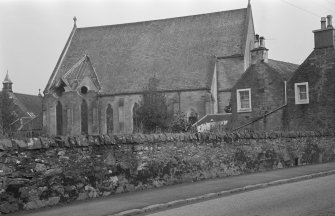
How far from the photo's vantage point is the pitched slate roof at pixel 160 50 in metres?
54.6

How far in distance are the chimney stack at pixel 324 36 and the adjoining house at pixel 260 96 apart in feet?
13.8

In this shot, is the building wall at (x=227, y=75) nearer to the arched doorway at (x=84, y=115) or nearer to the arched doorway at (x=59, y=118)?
the arched doorway at (x=84, y=115)

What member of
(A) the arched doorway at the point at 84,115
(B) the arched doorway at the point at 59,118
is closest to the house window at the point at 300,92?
(A) the arched doorway at the point at 84,115

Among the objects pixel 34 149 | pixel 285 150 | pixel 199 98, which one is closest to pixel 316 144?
pixel 285 150

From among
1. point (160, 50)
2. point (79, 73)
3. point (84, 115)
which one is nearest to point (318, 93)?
point (160, 50)

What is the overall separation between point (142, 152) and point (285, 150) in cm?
936

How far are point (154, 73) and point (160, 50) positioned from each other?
12.1 ft

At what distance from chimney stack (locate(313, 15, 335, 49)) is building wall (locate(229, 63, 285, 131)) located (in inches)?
167

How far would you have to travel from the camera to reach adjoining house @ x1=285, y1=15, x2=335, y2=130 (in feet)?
102

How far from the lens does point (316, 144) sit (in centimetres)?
2422

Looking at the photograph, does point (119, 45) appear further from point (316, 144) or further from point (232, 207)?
point (232, 207)

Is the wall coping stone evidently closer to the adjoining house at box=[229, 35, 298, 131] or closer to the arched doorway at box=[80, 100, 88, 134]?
the adjoining house at box=[229, 35, 298, 131]

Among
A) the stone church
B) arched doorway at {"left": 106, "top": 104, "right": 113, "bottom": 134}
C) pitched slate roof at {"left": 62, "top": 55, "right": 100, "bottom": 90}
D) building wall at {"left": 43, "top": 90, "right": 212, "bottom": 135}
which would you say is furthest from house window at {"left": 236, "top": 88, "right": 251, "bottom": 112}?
pitched slate roof at {"left": 62, "top": 55, "right": 100, "bottom": 90}

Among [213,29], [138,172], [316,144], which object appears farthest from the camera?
[213,29]
